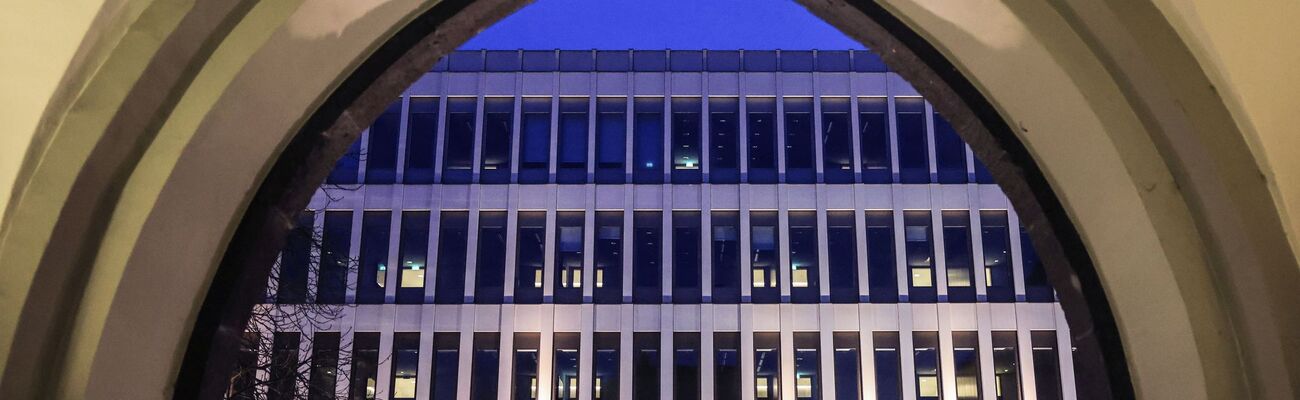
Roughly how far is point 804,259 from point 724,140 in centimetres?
367

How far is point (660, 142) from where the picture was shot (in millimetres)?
27750

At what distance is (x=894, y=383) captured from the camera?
86.5ft

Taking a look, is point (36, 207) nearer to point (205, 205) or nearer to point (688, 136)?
point (205, 205)

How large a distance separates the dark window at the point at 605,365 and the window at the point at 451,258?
355 centimetres

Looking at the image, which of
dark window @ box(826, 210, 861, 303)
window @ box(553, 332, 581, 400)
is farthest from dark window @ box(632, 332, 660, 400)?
dark window @ box(826, 210, 861, 303)

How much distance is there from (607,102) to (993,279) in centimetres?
1070

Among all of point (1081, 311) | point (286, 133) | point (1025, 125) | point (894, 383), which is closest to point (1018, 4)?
point (1025, 125)

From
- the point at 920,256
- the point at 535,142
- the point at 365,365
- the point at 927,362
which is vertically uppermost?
the point at 535,142

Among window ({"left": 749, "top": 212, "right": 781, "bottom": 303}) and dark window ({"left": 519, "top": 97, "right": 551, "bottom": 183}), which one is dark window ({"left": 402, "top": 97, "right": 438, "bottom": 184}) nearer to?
dark window ({"left": 519, "top": 97, "right": 551, "bottom": 183})

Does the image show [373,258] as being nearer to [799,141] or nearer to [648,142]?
[648,142]

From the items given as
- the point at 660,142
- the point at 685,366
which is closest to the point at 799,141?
the point at 660,142

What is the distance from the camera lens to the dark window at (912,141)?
27594 mm

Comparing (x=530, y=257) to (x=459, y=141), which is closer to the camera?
(x=530, y=257)

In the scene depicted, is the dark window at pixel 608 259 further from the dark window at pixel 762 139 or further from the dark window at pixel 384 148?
the dark window at pixel 384 148
